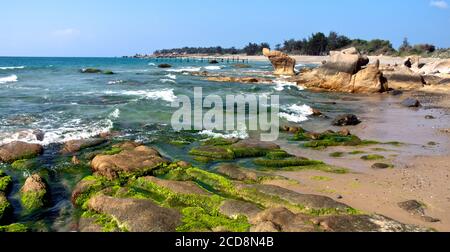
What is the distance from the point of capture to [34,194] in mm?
10414

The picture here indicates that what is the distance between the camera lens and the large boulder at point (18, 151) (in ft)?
44.8

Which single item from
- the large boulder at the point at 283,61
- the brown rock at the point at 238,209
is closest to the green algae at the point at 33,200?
the brown rock at the point at 238,209

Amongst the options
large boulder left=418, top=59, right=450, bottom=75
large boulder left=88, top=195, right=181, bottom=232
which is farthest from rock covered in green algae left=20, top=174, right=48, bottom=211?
large boulder left=418, top=59, right=450, bottom=75

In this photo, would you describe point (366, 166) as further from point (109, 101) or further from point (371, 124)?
point (109, 101)

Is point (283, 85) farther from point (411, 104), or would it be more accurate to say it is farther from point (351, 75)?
point (411, 104)

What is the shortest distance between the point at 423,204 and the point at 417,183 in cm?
171

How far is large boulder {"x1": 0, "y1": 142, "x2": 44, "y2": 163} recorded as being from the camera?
44.8 feet

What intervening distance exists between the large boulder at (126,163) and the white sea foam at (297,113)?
11.2 m

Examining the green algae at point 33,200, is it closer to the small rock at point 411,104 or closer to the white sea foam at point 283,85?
the small rock at point 411,104

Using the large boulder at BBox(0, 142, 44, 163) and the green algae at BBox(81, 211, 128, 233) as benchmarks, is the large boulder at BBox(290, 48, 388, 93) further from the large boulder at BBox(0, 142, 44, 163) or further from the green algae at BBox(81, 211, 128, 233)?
the green algae at BBox(81, 211, 128, 233)

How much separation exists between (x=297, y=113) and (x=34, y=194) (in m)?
17.5

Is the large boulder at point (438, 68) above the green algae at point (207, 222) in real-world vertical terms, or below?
above
